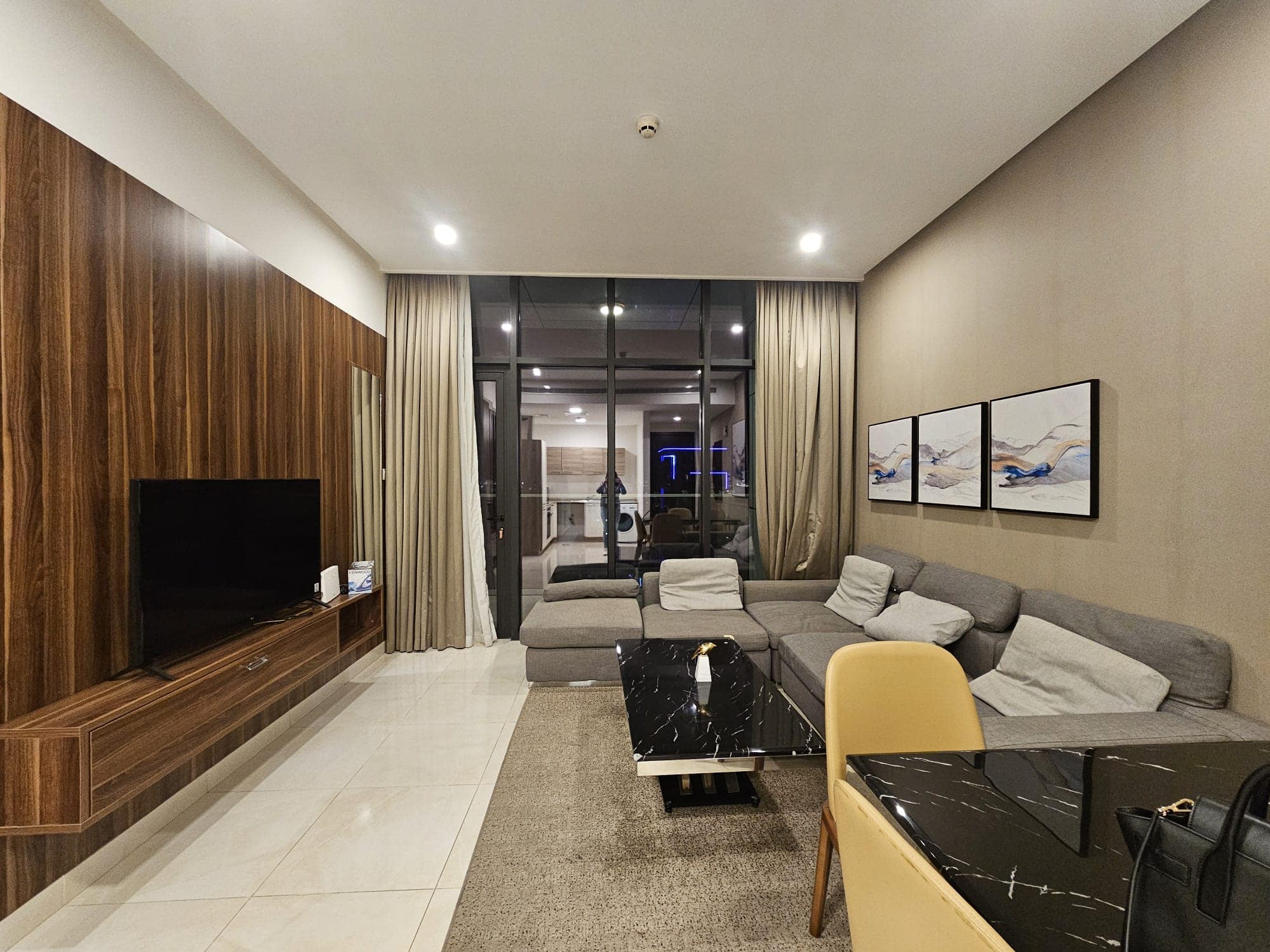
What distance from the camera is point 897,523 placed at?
3.58 meters

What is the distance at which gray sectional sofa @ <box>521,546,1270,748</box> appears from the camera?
159 cm

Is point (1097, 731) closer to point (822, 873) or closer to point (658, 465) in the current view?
point (822, 873)

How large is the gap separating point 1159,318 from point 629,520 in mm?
3461

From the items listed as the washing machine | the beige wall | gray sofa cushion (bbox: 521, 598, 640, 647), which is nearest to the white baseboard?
gray sofa cushion (bbox: 521, 598, 640, 647)

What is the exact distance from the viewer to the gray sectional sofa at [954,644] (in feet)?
5.23

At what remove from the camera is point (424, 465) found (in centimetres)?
402

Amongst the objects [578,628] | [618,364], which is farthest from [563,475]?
[578,628]

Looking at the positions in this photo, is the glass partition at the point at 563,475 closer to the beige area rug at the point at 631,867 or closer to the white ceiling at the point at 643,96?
the white ceiling at the point at 643,96

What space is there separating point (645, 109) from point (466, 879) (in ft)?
9.96

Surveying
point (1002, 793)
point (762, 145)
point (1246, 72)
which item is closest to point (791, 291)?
point (762, 145)

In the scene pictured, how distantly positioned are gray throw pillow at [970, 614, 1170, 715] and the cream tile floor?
7.21ft

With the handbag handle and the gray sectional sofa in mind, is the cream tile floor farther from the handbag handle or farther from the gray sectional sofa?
the handbag handle

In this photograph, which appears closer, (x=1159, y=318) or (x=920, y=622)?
(x=1159, y=318)

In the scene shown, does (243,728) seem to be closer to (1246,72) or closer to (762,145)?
(762,145)
